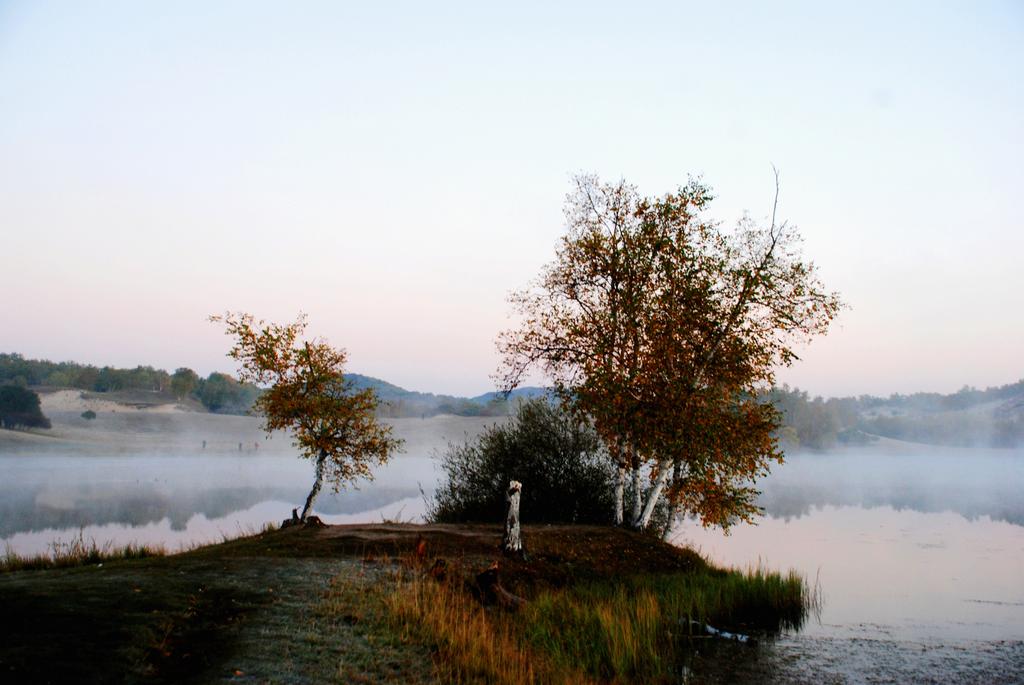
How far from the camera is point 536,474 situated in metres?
30.1

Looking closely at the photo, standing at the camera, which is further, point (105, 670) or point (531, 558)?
Result: point (531, 558)

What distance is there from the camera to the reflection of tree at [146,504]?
1764 inches

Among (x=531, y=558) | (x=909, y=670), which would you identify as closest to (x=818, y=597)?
(x=909, y=670)

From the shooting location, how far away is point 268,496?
64125 mm

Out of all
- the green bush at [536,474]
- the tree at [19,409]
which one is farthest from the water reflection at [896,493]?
the tree at [19,409]

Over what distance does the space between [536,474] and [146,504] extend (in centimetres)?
3789

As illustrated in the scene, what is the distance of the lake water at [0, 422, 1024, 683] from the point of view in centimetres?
1608

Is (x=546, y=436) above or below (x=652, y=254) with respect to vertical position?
below

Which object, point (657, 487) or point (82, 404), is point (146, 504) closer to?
point (657, 487)

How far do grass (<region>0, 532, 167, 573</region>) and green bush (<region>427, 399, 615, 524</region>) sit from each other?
12.0 metres

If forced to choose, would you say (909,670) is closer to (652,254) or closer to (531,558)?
(531,558)

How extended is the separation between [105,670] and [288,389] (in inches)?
800

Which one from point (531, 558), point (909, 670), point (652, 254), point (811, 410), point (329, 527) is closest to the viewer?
point (909, 670)

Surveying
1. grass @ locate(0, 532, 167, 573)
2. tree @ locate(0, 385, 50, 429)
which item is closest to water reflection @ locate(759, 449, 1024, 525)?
grass @ locate(0, 532, 167, 573)
